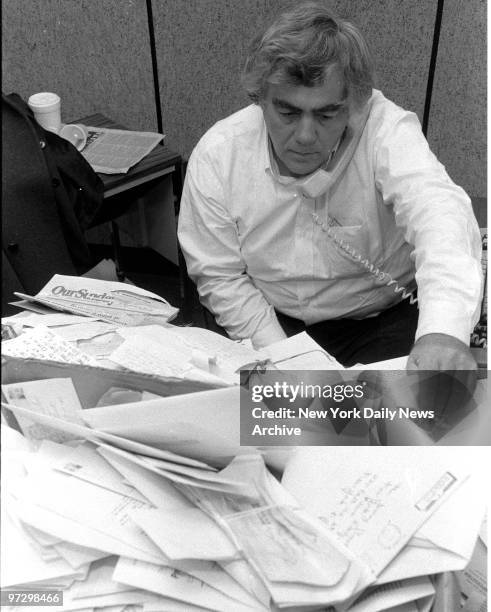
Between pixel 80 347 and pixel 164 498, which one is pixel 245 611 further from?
pixel 80 347

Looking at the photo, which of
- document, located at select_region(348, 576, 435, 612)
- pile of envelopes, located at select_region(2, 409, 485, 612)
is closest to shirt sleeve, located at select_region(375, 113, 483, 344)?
pile of envelopes, located at select_region(2, 409, 485, 612)

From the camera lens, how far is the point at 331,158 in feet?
5.34

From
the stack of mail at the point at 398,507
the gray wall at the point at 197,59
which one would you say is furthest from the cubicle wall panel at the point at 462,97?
the stack of mail at the point at 398,507

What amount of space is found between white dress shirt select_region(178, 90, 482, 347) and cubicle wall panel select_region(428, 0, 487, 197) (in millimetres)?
760

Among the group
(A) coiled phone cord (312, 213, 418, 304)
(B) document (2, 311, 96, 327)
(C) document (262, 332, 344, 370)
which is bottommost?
(A) coiled phone cord (312, 213, 418, 304)

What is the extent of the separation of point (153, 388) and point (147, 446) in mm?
100

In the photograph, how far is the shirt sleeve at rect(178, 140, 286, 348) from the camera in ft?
5.50

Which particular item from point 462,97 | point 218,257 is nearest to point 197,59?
point 462,97

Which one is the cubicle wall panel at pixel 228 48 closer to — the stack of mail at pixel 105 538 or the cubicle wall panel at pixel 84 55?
the cubicle wall panel at pixel 84 55

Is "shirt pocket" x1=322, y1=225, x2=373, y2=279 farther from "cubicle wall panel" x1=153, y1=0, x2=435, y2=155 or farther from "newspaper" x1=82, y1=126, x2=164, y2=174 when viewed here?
"cubicle wall panel" x1=153, y1=0, x2=435, y2=155

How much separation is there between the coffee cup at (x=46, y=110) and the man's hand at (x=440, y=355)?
1.37 metres

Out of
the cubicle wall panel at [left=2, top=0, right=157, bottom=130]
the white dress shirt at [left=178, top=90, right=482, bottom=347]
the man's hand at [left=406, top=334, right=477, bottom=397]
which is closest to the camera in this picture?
the man's hand at [left=406, top=334, right=477, bottom=397]

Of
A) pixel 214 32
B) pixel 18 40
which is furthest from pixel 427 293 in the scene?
pixel 18 40

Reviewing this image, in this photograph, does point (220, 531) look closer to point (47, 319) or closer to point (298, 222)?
point (47, 319)
